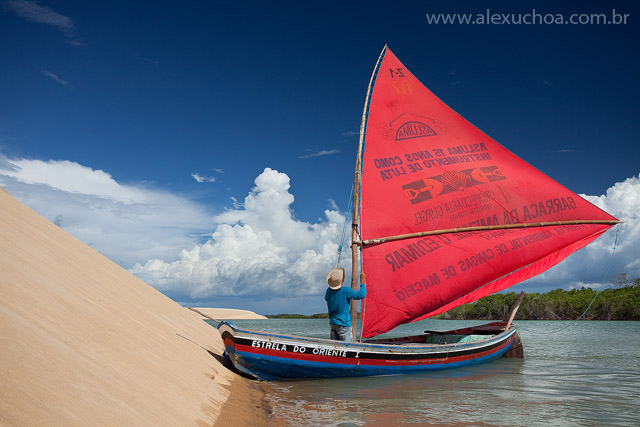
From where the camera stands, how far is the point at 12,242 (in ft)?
27.0

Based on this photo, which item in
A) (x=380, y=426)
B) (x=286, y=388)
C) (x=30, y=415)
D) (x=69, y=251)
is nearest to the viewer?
(x=30, y=415)

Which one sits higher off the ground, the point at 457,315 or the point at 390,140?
the point at 390,140

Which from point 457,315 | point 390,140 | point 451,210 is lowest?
point 457,315

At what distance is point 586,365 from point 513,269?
3717mm

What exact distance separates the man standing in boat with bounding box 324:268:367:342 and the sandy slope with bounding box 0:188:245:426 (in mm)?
2769

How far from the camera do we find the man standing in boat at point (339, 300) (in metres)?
10.7

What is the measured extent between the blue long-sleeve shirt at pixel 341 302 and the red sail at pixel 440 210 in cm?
198

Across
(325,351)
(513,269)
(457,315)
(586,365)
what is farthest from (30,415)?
(457,315)

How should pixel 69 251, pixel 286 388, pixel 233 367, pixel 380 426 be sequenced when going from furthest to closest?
pixel 69 251
pixel 233 367
pixel 286 388
pixel 380 426

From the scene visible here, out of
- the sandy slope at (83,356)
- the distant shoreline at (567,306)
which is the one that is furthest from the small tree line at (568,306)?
the sandy slope at (83,356)

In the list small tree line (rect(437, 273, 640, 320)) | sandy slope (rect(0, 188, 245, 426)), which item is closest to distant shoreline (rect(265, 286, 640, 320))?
small tree line (rect(437, 273, 640, 320))

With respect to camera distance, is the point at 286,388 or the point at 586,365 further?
the point at 586,365

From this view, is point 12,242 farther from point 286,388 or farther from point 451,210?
point 451,210

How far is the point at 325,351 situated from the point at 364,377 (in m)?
1.50
